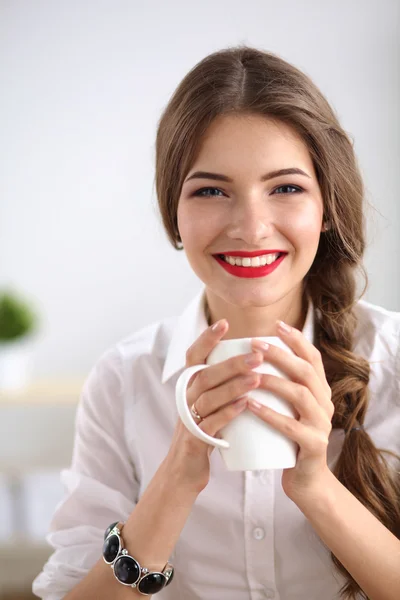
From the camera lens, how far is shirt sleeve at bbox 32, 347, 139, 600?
4.06 feet

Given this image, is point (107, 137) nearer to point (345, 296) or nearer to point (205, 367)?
point (345, 296)

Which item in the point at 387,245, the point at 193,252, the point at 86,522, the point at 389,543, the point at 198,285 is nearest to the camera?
the point at 389,543

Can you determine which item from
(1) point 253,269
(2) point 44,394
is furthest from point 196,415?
(2) point 44,394

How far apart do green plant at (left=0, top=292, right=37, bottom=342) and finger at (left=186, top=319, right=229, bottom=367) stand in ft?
6.74

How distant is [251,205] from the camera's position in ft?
3.59

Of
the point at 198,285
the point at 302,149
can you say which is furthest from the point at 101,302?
the point at 302,149

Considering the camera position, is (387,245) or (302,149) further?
(387,245)

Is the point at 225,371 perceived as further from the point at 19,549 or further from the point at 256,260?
the point at 19,549

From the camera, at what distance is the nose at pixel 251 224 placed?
1085 mm

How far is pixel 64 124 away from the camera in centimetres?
324

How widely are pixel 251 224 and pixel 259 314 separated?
0.80 feet

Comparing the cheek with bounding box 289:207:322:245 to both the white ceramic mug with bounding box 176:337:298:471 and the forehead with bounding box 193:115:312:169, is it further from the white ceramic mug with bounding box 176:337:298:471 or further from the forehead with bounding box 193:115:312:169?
the white ceramic mug with bounding box 176:337:298:471

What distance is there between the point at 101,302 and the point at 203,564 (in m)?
2.10

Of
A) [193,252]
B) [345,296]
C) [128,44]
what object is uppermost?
[128,44]
